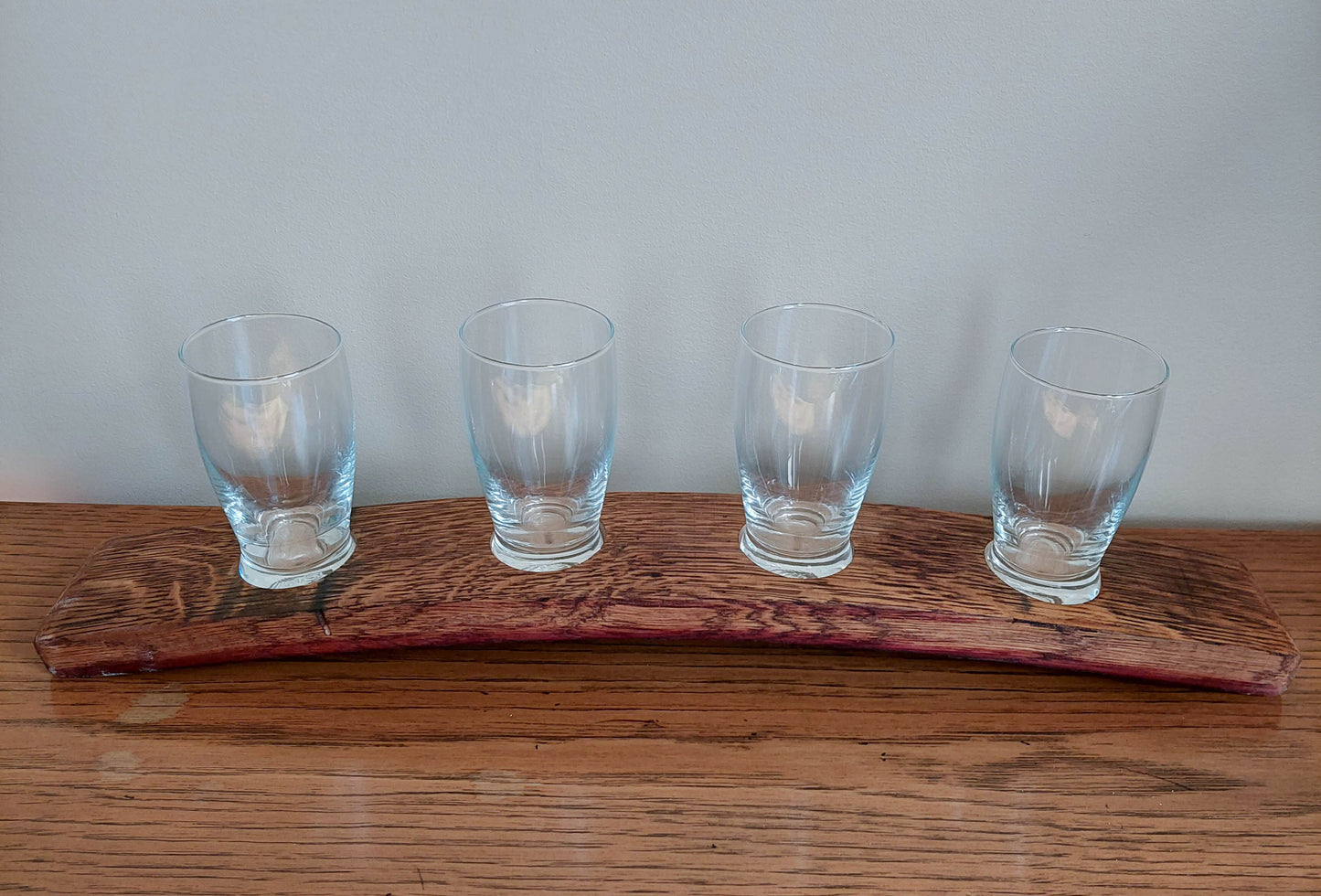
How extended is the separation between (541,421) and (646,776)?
0.59 feet

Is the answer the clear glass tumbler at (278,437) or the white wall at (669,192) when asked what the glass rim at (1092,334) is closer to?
the white wall at (669,192)

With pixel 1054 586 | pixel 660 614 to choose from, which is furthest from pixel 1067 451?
→ pixel 660 614

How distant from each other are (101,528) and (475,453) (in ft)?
0.90

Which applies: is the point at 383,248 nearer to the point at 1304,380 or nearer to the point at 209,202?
the point at 209,202

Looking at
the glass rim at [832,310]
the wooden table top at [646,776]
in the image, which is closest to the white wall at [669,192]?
the glass rim at [832,310]

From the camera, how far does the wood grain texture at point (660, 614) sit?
0.53m

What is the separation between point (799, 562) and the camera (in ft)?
1.82

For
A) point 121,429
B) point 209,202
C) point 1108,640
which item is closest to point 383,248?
point 209,202

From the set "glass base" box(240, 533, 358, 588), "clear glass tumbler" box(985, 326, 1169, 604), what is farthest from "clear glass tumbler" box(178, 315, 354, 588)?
"clear glass tumbler" box(985, 326, 1169, 604)

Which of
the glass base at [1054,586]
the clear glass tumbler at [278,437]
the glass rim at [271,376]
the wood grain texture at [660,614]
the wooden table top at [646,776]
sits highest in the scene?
the glass rim at [271,376]

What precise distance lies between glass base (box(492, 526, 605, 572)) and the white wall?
0.37 feet

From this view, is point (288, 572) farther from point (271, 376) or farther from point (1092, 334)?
point (1092, 334)

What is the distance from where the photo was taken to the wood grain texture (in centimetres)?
53

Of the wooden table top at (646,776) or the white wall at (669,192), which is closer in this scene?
the wooden table top at (646,776)
